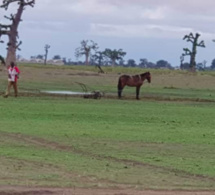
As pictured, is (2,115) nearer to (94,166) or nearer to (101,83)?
(94,166)

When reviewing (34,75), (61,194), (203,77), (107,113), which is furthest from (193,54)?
(61,194)

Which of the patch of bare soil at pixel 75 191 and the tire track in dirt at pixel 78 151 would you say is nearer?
the patch of bare soil at pixel 75 191

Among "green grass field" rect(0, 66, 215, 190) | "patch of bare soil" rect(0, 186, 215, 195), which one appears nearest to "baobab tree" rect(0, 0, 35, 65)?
"green grass field" rect(0, 66, 215, 190)

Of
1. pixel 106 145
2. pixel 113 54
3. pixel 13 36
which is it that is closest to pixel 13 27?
pixel 13 36

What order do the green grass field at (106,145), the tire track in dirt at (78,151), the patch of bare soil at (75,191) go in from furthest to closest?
1. the tire track in dirt at (78,151)
2. the green grass field at (106,145)
3. the patch of bare soil at (75,191)

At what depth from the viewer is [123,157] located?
17438mm

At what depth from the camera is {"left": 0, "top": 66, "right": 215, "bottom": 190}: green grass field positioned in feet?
47.1

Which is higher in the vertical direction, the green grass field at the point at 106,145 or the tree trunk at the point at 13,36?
the tree trunk at the point at 13,36

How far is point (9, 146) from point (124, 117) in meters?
10.1

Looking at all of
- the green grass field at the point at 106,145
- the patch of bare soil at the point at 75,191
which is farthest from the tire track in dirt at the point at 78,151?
the patch of bare soil at the point at 75,191

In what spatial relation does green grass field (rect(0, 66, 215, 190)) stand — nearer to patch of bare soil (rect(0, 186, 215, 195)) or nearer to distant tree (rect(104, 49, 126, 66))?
patch of bare soil (rect(0, 186, 215, 195))

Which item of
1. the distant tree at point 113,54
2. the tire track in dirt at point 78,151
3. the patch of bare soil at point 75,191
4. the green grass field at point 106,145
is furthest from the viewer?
the distant tree at point 113,54

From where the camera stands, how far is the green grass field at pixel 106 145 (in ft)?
47.1

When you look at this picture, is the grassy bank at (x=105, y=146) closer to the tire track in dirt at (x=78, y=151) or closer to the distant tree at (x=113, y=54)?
the tire track in dirt at (x=78, y=151)
